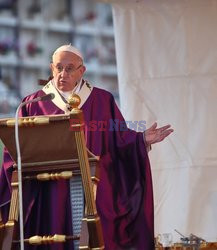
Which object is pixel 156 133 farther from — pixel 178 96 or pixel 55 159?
pixel 178 96

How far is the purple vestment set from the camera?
3.83m

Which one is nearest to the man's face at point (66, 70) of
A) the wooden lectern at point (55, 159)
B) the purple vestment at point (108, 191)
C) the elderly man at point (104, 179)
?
the elderly man at point (104, 179)

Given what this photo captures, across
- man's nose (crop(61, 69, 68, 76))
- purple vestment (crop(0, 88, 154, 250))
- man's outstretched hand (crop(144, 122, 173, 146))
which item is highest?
man's nose (crop(61, 69, 68, 76))

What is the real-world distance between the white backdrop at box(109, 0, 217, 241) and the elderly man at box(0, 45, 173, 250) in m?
0.88

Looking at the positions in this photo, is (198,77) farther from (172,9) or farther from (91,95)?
(91,95)

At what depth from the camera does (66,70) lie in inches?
157

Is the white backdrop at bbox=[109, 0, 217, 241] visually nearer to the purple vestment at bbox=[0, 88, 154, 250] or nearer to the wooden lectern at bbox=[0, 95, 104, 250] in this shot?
the purple vestment at bbox=[0, 88, 154, 250]

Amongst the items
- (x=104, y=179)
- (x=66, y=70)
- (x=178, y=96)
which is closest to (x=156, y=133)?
(x=104, y=179)

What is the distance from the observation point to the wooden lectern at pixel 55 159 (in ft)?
11.4

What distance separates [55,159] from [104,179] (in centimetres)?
46

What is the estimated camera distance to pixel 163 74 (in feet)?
16.5

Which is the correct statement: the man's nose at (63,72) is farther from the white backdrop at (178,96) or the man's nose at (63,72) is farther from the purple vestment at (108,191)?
the white backdrop at (178,96)

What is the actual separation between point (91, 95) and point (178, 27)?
3.86 ft

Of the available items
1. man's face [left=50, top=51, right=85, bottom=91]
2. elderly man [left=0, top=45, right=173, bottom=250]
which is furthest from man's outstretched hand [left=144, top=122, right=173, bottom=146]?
man's face [left=50, top=51, right=85, bottom=91]
